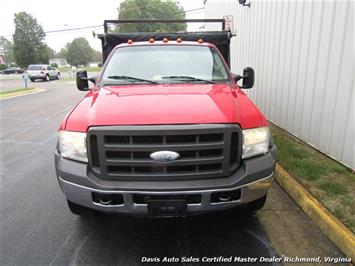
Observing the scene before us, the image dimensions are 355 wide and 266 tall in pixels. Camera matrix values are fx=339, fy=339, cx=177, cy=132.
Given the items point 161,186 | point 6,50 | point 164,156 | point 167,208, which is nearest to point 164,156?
point 164,156

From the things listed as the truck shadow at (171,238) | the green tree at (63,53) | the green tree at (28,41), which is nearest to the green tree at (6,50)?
the green tree at (63,53)

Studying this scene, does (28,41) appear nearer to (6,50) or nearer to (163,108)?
(6,50)

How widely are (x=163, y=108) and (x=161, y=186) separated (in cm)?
69

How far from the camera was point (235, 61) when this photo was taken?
1162 cm

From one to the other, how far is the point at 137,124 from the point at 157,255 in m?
1.25

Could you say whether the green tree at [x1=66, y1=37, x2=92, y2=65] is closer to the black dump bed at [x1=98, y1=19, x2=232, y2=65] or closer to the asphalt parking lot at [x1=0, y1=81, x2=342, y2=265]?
the black dump bed at [x1=98, y1=19, x2=232, y2=65]

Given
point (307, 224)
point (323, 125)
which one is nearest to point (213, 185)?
point (307, 224)

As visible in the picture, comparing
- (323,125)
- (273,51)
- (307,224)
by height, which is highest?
(273,51)

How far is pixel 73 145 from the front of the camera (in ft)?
9.77

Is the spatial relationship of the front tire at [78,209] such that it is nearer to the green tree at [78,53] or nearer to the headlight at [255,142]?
the headlight at [255,142]

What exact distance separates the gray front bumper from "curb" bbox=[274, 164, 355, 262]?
934mm

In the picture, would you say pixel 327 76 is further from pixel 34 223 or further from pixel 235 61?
pixel 235 61

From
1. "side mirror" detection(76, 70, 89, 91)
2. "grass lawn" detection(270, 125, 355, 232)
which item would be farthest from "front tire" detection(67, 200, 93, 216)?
"grass lawn" detection(270, 125, 355, 232)

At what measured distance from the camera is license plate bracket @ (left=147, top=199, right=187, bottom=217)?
2783 mm
